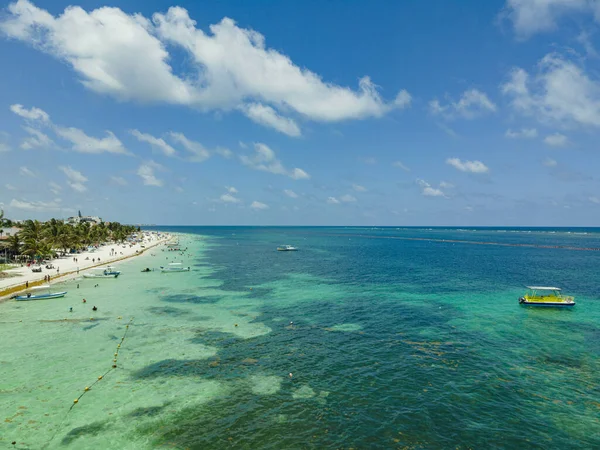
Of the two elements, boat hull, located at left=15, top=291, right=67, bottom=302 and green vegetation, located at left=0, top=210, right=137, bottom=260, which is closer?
boat hull, located at left=15, top=291, right=67, bottom=302

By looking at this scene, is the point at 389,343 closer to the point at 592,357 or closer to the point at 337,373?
the point at 337,373

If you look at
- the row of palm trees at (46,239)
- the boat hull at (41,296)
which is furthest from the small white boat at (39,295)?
the row of palm trees at (46,239)

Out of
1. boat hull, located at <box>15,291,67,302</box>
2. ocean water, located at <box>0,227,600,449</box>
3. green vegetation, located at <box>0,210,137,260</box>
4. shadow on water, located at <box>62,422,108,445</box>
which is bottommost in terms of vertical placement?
shadow on water, located at <box>62,422,108,445</box>

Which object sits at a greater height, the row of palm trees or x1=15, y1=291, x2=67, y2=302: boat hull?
the row of palm trees

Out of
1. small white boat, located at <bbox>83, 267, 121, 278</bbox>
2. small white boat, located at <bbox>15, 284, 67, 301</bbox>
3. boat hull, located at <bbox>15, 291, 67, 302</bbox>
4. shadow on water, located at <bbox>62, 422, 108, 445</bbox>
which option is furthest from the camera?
small white boat, located at <bbox>83, 267, 121, 278</bbox>

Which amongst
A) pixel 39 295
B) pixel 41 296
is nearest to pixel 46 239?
pixel 39 295

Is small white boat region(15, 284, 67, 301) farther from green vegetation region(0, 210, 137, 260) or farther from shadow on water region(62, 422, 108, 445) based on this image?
shadow on water region(62, 422, 108, 445)

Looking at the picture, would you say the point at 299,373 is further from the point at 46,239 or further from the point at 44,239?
the point at 46,239

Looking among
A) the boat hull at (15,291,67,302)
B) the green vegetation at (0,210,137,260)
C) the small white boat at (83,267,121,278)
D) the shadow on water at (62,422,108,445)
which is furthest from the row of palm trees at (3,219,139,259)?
the shadow on water at (62,422,108,445)

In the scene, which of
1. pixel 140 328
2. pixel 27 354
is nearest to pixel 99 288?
pixel 140 328
